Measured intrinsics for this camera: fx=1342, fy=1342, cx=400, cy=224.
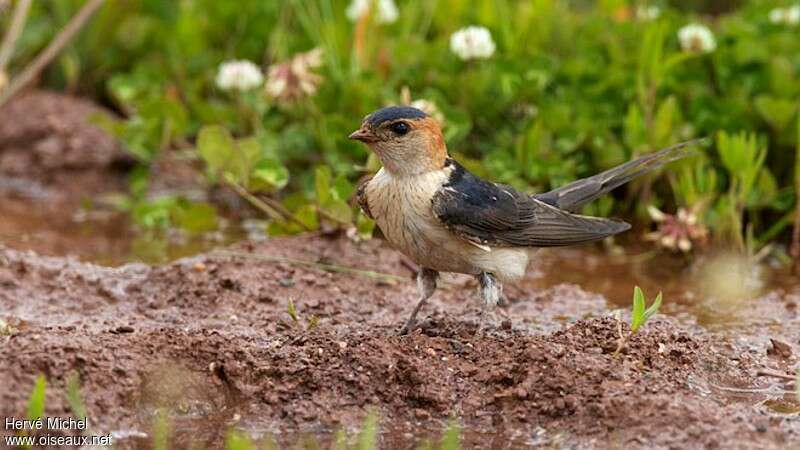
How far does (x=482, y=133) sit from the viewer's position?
8.00 meters

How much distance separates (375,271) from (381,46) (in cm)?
228

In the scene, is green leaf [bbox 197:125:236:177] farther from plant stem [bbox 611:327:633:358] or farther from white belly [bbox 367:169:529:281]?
plant stem [bbox 611:327:633:358]

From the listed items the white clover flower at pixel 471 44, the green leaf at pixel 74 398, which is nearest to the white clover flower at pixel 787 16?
the white clover flower at pixel 471 44

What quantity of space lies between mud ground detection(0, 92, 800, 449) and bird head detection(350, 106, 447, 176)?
2.18 ft

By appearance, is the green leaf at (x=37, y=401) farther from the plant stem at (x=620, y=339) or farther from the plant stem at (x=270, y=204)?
the plant stem at (x=270, y=204)

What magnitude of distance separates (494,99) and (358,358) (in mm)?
3318

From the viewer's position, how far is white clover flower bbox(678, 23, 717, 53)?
7.86m

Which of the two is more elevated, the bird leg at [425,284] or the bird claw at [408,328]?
the bird leg at [425,284]

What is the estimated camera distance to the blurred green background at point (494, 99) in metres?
7.00

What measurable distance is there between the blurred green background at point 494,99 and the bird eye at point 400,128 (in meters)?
0.99

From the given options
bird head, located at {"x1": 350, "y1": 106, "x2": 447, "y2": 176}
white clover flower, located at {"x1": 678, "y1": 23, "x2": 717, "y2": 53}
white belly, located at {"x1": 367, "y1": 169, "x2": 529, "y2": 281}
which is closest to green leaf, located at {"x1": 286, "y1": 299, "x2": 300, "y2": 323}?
white belly, located at {"x1": 367, "y1": 169, "x2": 529, "y2": 281}

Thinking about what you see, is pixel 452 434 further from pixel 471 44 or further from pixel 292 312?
pixel 471 44

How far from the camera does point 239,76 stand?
8008 mm

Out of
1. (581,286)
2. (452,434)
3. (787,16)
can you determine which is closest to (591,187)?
(581,286)
